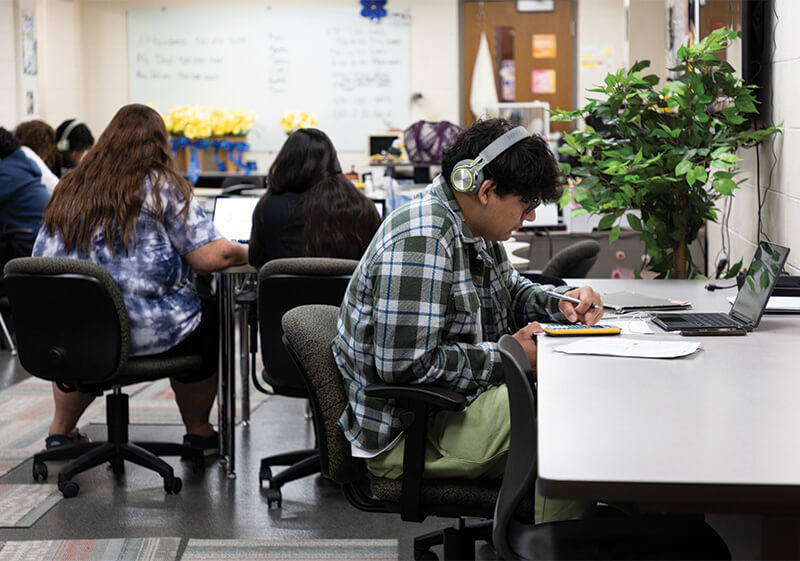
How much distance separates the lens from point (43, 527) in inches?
111

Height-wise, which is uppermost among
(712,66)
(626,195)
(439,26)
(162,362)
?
(439,26)

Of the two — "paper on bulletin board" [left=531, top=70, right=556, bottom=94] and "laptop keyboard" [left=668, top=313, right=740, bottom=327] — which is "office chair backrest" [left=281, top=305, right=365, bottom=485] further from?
"paper on bulletin board" [left=531, top=70, right=556, bottom=94]

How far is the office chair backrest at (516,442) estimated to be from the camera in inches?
55.2

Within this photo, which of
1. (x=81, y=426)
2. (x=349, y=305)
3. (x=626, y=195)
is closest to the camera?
(x=349, y=305)

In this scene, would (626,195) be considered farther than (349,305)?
Yes

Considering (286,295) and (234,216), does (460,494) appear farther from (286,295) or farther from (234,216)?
(234,216)

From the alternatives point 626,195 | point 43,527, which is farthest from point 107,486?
point 626,195

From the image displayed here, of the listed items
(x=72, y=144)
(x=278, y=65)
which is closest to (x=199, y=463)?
(x=72, y=144)

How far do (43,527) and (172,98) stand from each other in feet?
20.7

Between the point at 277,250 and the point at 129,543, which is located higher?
the point at 277,250

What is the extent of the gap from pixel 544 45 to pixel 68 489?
632cm

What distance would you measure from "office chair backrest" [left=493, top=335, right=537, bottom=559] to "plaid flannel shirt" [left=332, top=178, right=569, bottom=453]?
0.29m

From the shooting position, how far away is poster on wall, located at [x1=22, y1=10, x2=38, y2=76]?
7.48 meters

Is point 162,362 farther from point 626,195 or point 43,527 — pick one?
point 626,195
